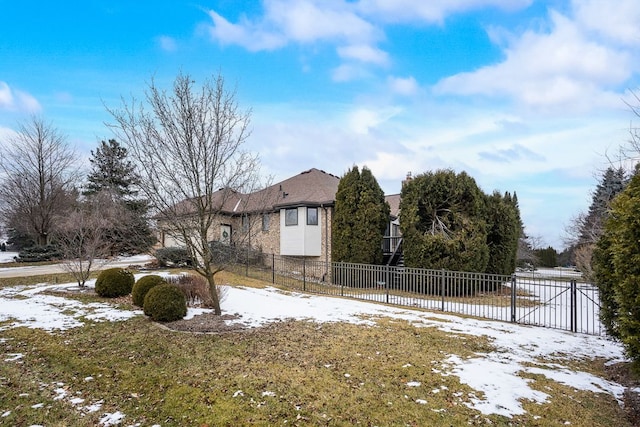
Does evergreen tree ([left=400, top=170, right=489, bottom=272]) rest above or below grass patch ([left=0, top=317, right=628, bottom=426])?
above

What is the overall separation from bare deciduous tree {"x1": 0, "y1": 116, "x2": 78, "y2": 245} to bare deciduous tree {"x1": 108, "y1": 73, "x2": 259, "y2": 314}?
1896 cm

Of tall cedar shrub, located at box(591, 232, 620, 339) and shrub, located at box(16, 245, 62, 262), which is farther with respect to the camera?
shrub, located at box(16, 245, 62, 262)

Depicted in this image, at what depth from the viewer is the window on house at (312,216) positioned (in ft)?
66.1

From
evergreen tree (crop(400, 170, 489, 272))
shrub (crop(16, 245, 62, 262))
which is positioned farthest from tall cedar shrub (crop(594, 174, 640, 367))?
shrub (crop(16, 245, 62, 262))

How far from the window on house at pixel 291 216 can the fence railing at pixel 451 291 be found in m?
2.67

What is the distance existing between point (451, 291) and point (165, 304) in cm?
1159

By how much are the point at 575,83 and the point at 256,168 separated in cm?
934

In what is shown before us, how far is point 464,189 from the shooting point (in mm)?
15797

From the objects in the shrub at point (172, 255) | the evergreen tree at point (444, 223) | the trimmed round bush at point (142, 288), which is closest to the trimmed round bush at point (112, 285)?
the shrub at point (172, 255)

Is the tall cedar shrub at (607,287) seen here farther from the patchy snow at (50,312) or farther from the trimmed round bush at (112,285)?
the trimmed round bush at (112,285)

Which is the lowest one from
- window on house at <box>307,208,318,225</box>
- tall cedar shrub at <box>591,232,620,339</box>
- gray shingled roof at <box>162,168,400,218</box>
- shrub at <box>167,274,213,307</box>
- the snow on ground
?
the snow on ground

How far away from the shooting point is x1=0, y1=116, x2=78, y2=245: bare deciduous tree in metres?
22.0

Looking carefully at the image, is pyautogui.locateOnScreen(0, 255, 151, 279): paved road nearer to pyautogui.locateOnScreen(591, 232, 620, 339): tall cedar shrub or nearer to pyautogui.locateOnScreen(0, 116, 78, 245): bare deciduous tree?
pyautogui.locateOnScreen(0, 116, 78, 245): bare deciduous tree

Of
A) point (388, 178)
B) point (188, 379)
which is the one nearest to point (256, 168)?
point (188, 379)
